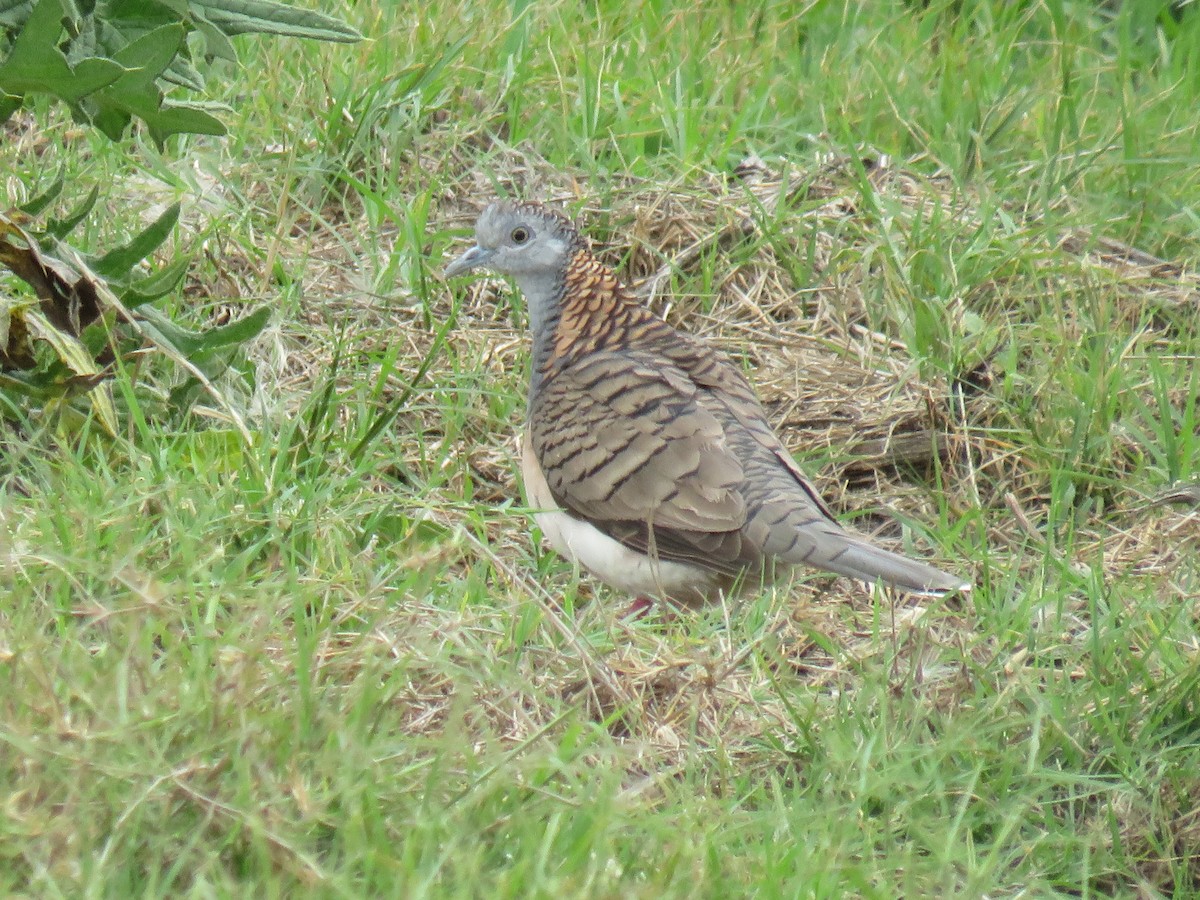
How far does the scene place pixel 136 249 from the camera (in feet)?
13.2

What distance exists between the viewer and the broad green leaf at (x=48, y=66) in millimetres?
3680

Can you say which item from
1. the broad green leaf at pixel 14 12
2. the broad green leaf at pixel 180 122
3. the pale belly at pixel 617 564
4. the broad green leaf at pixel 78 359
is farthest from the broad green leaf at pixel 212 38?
the pale belly at pixel 617 564

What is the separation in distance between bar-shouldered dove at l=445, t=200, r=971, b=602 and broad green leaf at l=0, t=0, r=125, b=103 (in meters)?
1.42

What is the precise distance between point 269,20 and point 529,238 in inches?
45.3

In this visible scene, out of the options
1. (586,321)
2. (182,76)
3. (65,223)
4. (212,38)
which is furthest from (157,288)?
(586,321)

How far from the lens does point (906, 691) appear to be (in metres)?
3.24

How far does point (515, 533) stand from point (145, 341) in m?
1.09

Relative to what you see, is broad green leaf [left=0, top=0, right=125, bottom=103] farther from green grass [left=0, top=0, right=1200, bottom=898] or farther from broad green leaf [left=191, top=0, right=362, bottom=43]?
green grass [left=0, top=0, right=1200, bottom=898]

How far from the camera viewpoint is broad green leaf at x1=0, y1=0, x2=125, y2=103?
12.1 ft

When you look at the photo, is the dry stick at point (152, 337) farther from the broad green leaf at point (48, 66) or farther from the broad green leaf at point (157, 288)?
the broad green leaf at point (48, 66)

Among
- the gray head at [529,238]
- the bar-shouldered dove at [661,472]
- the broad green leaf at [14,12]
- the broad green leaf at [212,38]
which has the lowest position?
the bar-shouldered dove at [661,472]

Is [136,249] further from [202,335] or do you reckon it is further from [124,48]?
[124,48]

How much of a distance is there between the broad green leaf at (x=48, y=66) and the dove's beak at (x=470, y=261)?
140 cm

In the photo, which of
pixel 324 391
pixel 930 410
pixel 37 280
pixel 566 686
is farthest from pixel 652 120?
pixel 566 686
